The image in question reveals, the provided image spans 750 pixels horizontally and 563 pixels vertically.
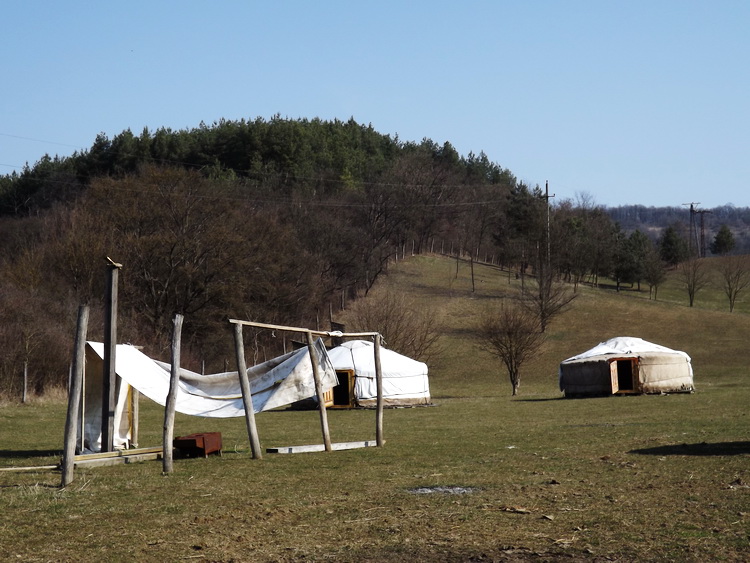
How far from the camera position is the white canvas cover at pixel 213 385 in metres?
13.6

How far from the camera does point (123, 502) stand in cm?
878

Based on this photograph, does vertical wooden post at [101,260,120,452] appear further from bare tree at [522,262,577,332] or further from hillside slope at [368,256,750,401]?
bare tree at [522,262,577,332]

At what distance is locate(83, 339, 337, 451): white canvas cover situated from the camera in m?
13.6

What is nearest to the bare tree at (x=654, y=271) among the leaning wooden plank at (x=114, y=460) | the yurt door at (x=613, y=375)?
the yurt door at (x=613, y=375)

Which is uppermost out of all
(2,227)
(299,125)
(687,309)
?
(299,125)

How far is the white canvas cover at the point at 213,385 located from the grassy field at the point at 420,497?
0.78 meters

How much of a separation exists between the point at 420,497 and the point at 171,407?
14.2 ft

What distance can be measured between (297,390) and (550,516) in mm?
7111

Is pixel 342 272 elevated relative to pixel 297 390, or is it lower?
elevated

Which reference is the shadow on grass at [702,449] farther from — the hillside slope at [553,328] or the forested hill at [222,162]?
the forested hill at [222,162]

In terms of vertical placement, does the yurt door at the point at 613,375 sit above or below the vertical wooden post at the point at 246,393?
below

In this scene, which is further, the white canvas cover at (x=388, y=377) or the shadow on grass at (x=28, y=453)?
the white canvas cover at (x=388, y=377)

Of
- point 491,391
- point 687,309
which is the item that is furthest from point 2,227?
point 687,309

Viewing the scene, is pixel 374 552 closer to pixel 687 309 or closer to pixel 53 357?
pixel 53 357
